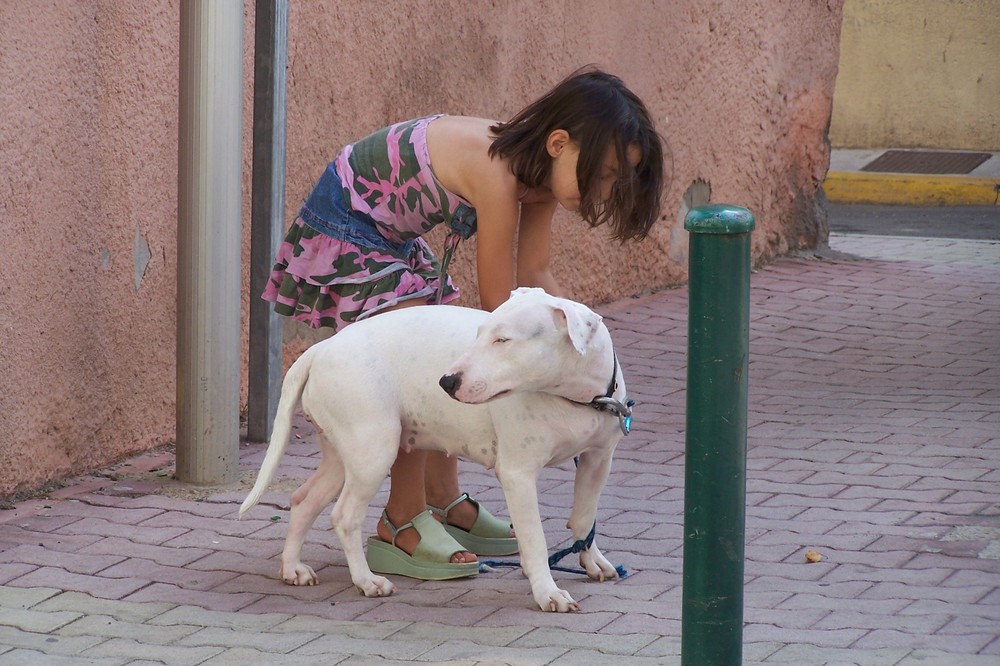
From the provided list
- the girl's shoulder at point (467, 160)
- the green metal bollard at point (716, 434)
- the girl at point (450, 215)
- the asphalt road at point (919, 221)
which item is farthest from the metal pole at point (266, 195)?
the asphalt road at point (919, 221)

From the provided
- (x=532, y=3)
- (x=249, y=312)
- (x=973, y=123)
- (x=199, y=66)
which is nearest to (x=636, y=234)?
(x=199, y=66)

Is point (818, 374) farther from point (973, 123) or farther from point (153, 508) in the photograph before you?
point (973, 123)

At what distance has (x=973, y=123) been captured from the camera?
15047mm

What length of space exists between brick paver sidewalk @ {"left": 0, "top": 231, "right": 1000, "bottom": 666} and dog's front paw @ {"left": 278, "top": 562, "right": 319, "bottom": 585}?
4 centimetres

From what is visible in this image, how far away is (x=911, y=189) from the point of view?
43.1 ft

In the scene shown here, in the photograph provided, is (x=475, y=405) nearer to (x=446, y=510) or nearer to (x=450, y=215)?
(x=450, y=215)

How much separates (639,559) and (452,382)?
1.05 m

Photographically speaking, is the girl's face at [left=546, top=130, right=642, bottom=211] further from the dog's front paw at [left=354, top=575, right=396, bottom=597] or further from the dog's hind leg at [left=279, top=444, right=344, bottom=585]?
the dog's front paw at [left=354, top=575, right=396, bottom=597]

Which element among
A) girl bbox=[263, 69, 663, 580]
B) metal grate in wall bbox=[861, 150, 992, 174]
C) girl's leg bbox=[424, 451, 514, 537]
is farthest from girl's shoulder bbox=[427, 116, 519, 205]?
metal grate in wall bbox=[861, 150, 992, 174]

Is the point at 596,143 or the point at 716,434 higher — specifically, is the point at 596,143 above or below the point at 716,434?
above

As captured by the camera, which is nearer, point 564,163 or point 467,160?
point 564,163

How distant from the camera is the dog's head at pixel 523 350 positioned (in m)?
3.42

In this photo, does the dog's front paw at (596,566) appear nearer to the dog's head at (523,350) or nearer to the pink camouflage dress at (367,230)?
the dog's head at (523,350)

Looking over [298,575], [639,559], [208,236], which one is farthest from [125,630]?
[208,236]
